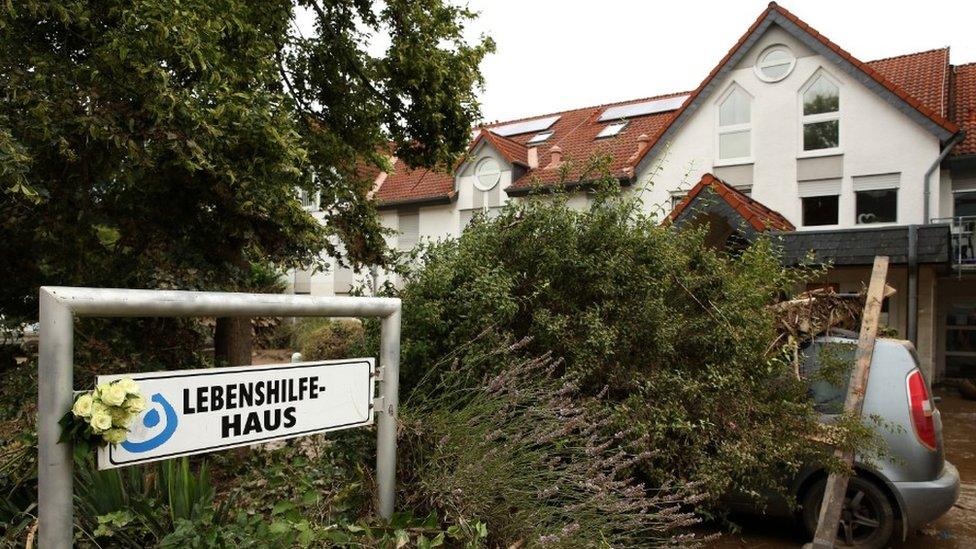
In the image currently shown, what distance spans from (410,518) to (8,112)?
3.82m

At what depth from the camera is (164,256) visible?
5008 millimetres

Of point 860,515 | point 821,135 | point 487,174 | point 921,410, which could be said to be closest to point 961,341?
point 821,135

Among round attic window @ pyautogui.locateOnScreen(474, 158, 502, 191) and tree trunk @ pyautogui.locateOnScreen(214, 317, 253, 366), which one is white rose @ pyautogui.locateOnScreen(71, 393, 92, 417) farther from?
round attic window @ pyautogui.locateOnScreen(474, 158, 502, 191)

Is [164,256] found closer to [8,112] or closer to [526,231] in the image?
[8,112]

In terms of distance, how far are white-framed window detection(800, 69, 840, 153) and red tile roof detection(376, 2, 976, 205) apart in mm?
786

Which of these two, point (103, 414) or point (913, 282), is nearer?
point (103, 414)

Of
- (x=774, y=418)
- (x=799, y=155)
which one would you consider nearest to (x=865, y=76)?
(x=799, y=155)

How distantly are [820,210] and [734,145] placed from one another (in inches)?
107

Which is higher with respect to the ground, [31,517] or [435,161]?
[435,161]

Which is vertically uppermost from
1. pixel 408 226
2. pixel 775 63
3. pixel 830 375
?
pixel 775 63

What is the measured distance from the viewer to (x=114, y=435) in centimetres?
177

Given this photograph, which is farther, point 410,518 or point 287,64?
point 287,64

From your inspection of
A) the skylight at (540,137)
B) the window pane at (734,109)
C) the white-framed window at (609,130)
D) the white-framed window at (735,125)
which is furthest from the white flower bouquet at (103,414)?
the skylight at (540,137)

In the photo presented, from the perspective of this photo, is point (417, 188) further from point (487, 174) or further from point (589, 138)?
point (589, 138)
